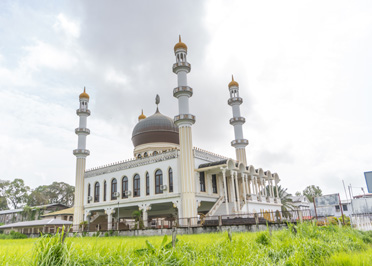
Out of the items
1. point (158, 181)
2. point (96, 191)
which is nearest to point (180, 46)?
point (158, 181)

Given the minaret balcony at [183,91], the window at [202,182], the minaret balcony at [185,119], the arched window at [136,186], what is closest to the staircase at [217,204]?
the window at [202,182]

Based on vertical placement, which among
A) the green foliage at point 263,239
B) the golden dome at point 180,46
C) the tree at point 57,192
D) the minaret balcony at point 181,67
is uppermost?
the golden dome at point 180,46

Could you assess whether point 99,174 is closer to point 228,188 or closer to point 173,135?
point 173,135

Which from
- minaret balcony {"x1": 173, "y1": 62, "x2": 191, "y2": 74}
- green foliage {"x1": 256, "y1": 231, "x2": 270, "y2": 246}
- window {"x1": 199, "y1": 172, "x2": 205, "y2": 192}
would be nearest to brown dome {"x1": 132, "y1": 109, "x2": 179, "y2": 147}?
minaret balcony {"x1": 173, "y1": 62, "x2": 191, "y2": 74}

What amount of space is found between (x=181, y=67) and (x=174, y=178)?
10.2m

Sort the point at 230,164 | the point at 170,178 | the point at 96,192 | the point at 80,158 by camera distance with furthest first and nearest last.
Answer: the point at 80,158 → the point at 96,192 → the point at 170,178 → the point at 230,164

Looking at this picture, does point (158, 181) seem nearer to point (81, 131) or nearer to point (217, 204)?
point (217, 204)

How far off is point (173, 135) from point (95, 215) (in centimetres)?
1235

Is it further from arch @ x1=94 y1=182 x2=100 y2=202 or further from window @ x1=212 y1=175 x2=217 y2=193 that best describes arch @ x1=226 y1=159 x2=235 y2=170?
arch @ x1=94 y1=182 x2=100 y2=202

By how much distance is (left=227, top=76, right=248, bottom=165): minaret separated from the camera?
30.8 m

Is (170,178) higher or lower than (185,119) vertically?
lower

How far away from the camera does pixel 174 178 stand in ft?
82.1

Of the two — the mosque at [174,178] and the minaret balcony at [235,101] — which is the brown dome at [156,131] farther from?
the minaret balcony at [235,101]

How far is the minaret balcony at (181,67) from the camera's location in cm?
2724
